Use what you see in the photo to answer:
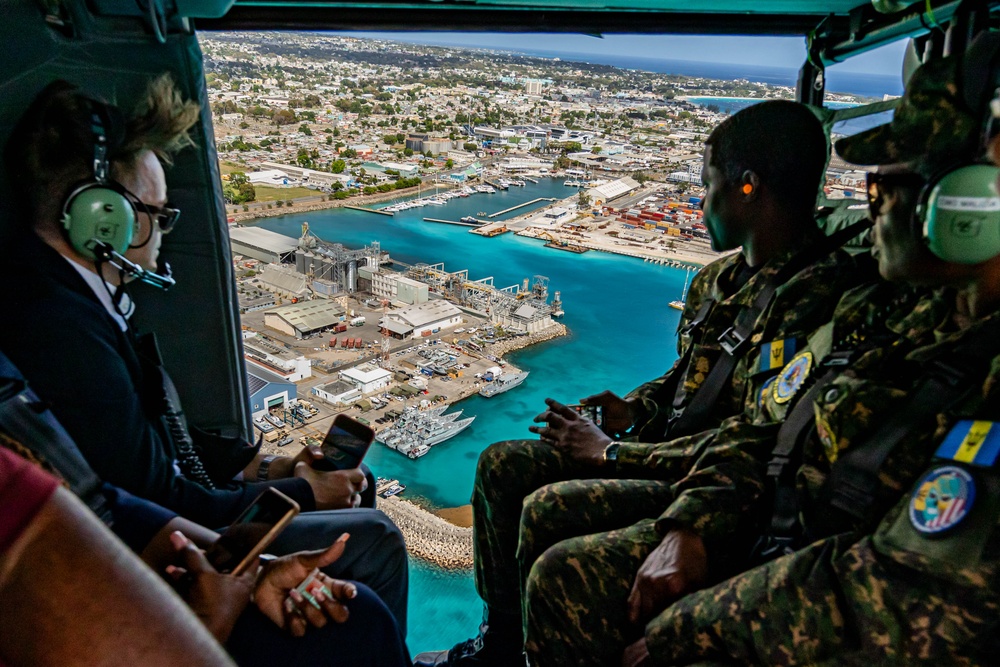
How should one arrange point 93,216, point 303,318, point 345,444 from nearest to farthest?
point 93,216 < point 345,444 < point 303,318

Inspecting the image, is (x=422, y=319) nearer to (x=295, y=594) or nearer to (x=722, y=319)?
(x=722, y=319)

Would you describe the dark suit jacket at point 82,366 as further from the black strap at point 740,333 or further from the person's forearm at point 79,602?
the black strap at point 740,333

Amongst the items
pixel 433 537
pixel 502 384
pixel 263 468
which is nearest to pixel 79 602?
pixel 263 468

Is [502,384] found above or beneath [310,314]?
beneath

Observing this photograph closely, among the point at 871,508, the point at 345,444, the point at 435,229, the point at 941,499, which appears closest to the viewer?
the point at 941,499

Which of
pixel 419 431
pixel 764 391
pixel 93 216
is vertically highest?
pixel 93 216

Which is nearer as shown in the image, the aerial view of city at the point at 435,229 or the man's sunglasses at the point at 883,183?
the man's sunglasses at the point at 883,183

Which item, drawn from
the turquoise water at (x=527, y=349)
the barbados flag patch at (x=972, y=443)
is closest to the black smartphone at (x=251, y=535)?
the barbados flag patch at (x=972, y=443)

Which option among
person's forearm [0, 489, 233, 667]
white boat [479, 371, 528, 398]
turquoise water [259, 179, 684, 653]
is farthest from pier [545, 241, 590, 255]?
person's forearm [0, 489, 233, 667]
